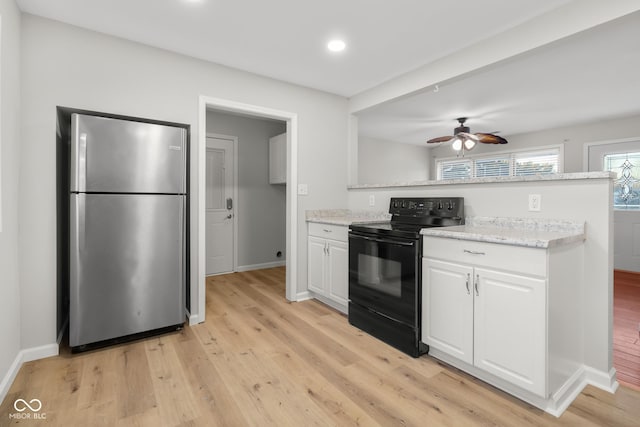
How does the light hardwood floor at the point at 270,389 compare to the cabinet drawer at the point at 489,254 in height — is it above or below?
below

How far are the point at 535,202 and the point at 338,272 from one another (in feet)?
5.49

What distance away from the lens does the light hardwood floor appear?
1.59 m

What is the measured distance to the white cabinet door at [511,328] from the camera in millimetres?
1606

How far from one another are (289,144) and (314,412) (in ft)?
8.16

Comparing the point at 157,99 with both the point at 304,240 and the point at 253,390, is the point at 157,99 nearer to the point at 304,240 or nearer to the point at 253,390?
the point at 304,240

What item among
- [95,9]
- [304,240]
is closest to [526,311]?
[304,240]

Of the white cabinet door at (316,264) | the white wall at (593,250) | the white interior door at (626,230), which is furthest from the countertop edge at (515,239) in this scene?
the white interior door at (626,230)

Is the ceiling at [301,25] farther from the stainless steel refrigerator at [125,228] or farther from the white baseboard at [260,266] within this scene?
the white baseboard at [260,266]

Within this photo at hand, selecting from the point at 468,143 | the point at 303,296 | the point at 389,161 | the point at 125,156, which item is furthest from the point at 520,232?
the point at 389,161

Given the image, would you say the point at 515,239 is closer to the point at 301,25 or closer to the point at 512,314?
the point at 512,314

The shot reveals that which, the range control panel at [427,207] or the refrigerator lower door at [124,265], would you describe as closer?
the refrigerator lower door at [124,265]

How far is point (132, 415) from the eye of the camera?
1.60 metres

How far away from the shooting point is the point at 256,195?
4984 millimetres

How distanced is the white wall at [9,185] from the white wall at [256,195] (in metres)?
2.68
